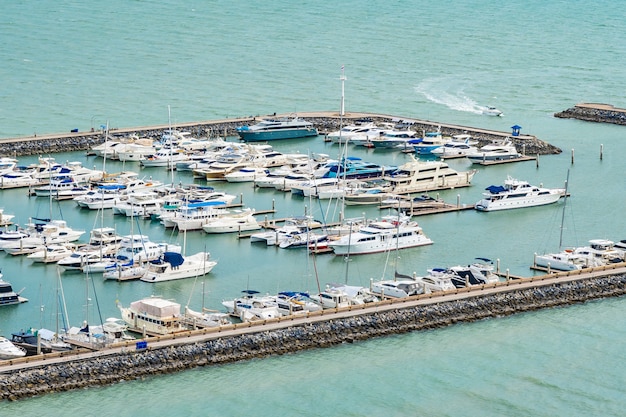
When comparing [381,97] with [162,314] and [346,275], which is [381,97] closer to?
[346,275]

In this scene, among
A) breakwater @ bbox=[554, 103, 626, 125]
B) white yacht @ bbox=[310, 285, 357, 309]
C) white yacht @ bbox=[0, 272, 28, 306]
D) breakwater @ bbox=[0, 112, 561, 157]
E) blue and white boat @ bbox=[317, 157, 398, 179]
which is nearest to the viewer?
white yacht @ bbox=[310, 285, 357, 309]

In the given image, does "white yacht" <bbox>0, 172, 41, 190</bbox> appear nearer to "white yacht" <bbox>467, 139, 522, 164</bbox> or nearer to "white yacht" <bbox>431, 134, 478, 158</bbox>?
"white yacht" <bbox>431, 134, 478, 158</bbox>

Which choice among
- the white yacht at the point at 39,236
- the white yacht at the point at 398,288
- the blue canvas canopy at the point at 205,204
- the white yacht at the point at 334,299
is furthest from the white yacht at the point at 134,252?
the white yacht at the point at 398,288

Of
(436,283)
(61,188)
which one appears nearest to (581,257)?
(436,283)

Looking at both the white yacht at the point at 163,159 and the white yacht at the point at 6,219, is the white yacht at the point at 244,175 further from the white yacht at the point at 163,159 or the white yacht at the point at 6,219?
the white yacht at the point at 6,219

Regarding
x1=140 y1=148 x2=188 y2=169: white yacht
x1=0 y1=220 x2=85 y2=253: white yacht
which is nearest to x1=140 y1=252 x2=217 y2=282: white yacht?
x1=0 y1=220 x2=85 y2=253: white yacht

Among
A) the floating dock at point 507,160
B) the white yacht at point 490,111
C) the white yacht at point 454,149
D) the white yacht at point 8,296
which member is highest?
the white yacht at point 490,111

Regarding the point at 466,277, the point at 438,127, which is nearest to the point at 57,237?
the point at 466,277
